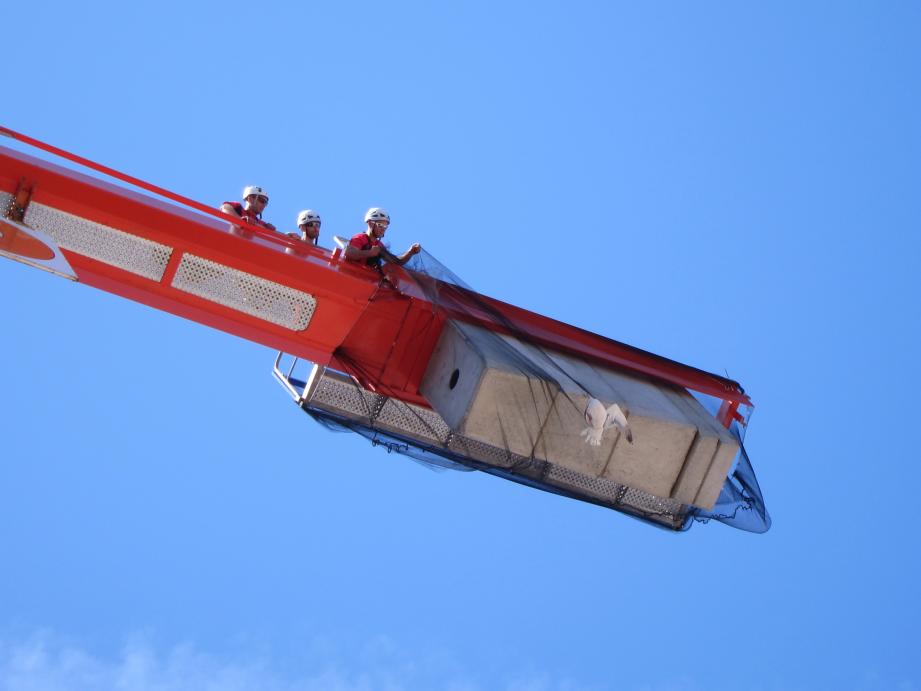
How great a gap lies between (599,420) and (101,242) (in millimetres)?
4066

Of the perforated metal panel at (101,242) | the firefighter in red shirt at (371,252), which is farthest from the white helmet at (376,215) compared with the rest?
the perforated metal panel at (101,242)

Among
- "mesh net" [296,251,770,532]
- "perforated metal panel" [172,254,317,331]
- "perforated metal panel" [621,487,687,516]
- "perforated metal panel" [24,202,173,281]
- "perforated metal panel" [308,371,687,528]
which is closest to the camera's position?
"perforated metal panel" [24,202,173,281]

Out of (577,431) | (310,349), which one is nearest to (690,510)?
(577,431)

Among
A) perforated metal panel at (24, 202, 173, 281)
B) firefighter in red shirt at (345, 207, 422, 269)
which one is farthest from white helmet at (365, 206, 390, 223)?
perforated metal panel at (24, 202, 173, 281)

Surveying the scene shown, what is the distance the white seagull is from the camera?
35.5ft

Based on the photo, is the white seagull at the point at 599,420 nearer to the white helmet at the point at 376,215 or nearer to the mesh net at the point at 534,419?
the mesh net at the point at 534,419

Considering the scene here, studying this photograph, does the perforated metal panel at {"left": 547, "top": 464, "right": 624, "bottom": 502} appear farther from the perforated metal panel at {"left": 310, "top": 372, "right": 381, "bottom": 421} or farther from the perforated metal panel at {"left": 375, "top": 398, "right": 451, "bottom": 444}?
the perforated metal panel at {"left": 310, "top": 372, "right": 381, "bottom": 421}

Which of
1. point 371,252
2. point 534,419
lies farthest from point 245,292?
point 534,419

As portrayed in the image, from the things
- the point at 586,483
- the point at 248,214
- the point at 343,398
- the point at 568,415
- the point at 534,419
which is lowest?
the point at 343,398

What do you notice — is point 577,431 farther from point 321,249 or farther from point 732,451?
point 321,249

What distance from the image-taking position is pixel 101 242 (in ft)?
33.8

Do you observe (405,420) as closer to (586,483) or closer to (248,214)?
(586,483)

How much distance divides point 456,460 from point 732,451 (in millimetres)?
2307

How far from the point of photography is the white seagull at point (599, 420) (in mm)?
10820
